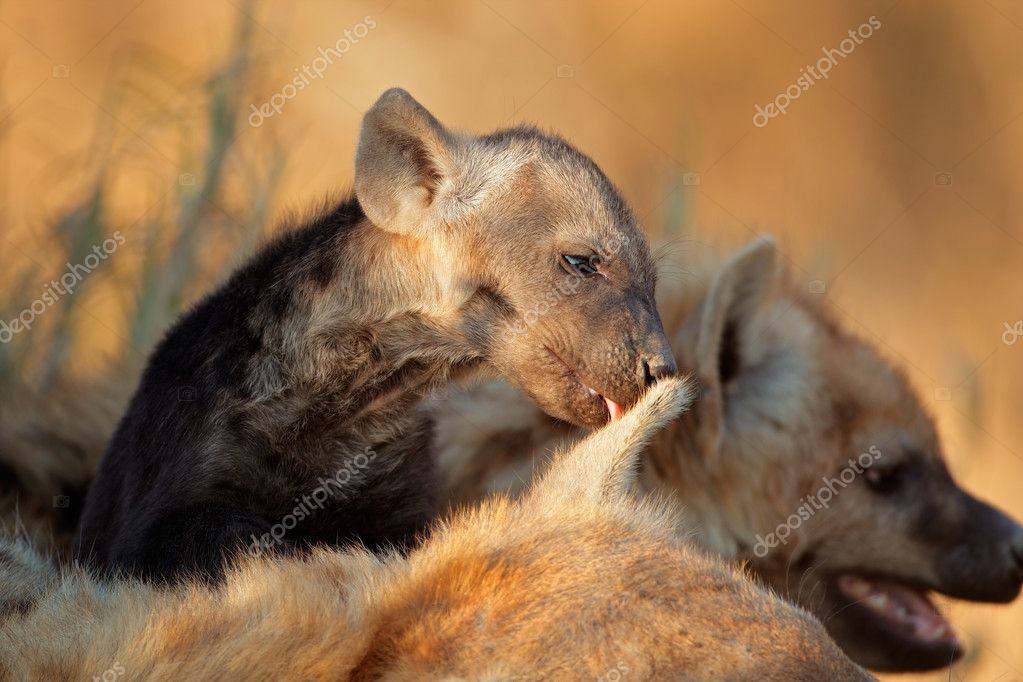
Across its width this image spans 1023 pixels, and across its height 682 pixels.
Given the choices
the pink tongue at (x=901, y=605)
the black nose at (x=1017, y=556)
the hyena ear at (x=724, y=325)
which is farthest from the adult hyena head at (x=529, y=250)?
the black nose at (x=1017, y=556)

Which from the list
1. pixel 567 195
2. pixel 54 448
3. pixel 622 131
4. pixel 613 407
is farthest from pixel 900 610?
pixel 622 131

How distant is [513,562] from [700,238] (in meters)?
3.06

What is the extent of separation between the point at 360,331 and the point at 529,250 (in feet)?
1.48

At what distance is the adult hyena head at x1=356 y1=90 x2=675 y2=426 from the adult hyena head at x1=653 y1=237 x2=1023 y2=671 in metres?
0.79

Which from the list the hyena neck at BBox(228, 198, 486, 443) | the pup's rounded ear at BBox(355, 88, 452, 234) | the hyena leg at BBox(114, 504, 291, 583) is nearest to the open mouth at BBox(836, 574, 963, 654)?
the hyena neck at BBox(228, 198, 486, 443)

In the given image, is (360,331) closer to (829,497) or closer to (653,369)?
(653,369)

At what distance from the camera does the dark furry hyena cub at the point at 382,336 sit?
122 inches

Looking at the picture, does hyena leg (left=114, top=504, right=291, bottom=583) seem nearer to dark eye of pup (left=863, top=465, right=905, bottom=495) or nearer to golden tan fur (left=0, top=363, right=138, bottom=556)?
golden tan fur (left=0, top=363, right=138, bottom=556)

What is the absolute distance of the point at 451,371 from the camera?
129 inches

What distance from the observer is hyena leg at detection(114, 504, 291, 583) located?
281 cm

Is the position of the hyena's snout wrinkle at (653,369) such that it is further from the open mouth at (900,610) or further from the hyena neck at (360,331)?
the open mouth at (900,610)

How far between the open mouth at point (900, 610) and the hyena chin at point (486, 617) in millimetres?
2397

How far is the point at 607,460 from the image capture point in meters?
1.87

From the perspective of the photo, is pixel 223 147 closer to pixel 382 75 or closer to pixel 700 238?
pixel 700 238
